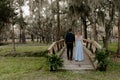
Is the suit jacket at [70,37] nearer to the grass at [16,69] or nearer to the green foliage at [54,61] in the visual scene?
the grass at [16,69]

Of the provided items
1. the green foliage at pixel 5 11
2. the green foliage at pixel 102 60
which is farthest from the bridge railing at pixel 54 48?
the green foliage at pixel 5 11

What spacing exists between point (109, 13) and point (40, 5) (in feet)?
22.8

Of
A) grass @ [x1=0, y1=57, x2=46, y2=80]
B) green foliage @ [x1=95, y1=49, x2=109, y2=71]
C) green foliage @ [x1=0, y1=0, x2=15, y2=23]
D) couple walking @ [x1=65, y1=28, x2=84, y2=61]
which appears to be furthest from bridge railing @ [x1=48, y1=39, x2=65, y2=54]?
green foliage @ [x1=0, y1=0, x2=15, y2=23]

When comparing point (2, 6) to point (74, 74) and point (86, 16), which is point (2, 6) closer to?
point (86, 16)

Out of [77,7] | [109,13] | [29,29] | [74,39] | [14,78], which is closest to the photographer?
[14,78]

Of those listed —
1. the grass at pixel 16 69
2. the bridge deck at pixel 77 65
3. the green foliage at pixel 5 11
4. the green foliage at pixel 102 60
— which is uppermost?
the green foliage at pixel 5 11

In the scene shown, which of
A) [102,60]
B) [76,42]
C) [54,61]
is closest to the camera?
[54,61]

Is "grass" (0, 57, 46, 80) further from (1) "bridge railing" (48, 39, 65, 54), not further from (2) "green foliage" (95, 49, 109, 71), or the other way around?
(2) "green foliage" (95, 49, 109, 71)

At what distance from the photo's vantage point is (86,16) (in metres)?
31.9

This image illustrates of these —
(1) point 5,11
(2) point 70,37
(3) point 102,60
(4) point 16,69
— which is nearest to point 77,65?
(3) point 102,60

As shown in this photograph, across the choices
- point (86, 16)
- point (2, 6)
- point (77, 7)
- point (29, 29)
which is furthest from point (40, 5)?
point (29, 29)

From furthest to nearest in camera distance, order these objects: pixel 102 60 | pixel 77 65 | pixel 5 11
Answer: pixel 5 11 < pixel 77 65 < pixel 102 60

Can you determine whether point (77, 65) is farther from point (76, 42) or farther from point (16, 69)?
point (16, 69)

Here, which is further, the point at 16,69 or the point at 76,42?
the point at 76,42
